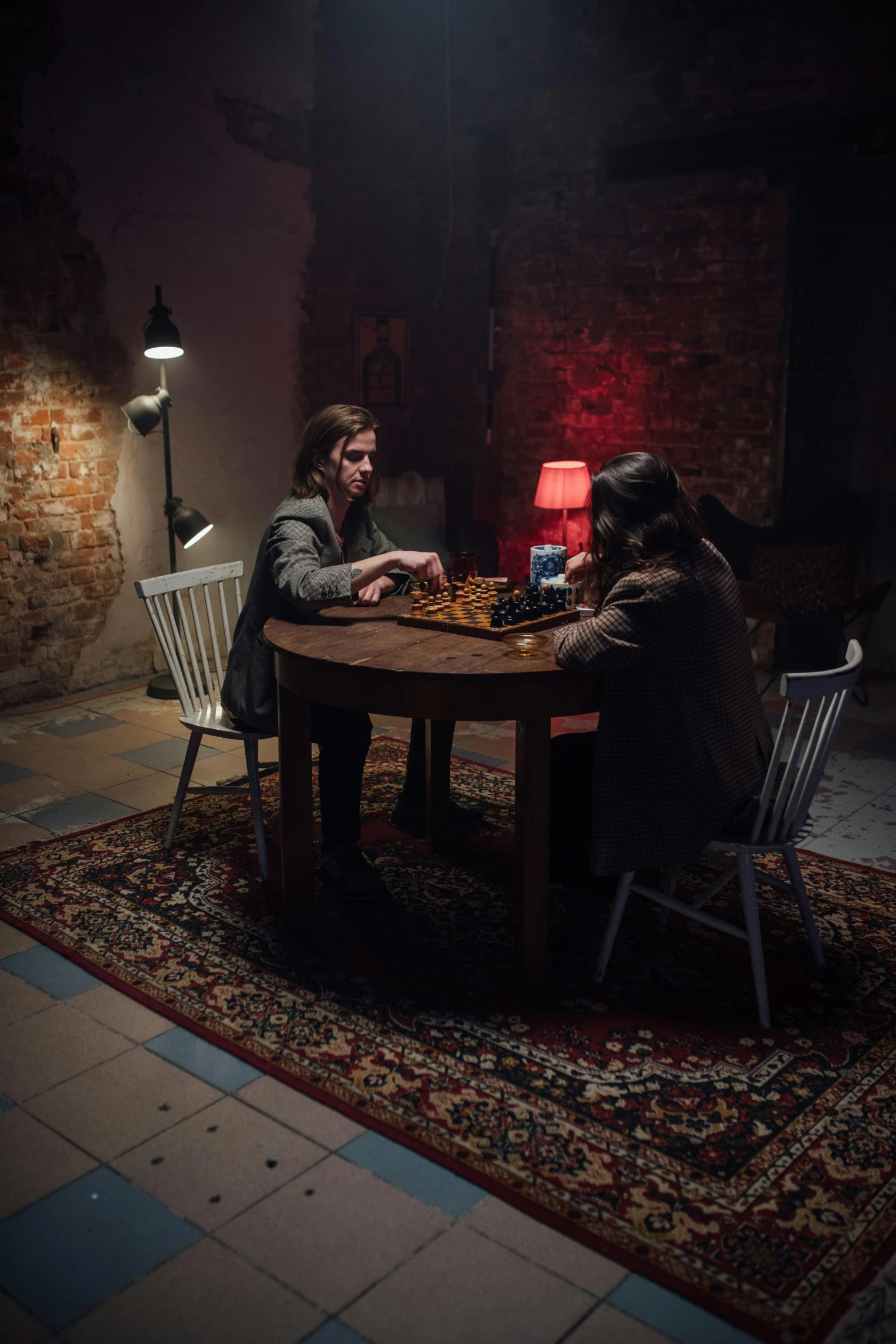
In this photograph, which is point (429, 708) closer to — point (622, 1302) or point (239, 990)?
point (239, 990)

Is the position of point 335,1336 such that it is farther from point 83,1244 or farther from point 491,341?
point 491,341

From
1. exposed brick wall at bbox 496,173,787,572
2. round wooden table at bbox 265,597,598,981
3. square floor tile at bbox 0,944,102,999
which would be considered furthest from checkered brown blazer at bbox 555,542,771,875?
exposed brick wall at bbox 496,173,787,572

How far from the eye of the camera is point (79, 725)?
194 inches

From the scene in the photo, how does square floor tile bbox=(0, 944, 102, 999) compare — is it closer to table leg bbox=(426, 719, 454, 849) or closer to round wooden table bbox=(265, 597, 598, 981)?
round wooden table bbox=(265, 597, 598, 981)

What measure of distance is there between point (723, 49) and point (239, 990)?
5045mm

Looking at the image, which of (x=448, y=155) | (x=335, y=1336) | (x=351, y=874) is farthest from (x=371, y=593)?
(x=448, y=155)

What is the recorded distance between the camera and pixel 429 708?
255 centimetres

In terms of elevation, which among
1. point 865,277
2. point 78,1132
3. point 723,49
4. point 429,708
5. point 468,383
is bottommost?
point 78,1132

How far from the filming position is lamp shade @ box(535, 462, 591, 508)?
604 cm

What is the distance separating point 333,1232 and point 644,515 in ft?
5.19

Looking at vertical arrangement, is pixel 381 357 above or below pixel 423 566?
above

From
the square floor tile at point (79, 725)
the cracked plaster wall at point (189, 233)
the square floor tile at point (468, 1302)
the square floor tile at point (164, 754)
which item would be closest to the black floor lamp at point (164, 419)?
the cracked plaster wall at point (189, 233)

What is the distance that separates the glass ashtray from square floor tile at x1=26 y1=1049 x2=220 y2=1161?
1.17 meters

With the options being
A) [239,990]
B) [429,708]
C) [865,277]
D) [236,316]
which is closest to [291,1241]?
[239,990]
